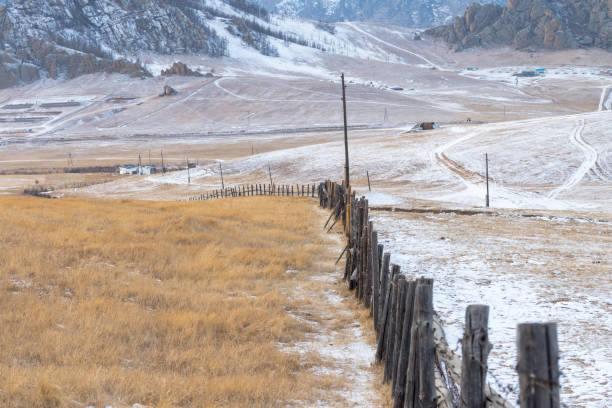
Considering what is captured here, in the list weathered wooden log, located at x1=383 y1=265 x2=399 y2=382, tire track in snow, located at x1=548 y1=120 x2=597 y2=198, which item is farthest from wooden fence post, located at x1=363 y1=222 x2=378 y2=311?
tire track in snow, located at x1=548 y1=120 x2=597 y2=198

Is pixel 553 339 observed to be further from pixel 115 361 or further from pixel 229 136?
pixel 229 136

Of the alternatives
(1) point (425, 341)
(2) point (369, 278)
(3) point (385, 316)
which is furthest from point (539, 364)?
(2) point (369, 278)

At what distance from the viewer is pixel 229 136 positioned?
122 m

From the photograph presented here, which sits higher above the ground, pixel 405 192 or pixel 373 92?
pixel 373 92

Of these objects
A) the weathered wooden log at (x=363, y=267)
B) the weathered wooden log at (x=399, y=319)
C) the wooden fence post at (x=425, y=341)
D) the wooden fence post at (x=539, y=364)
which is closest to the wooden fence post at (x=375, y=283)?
the weathered wooden log at (x=363, y=267)

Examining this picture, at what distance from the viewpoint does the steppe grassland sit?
22.2 ft

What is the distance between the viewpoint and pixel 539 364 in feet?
10.8

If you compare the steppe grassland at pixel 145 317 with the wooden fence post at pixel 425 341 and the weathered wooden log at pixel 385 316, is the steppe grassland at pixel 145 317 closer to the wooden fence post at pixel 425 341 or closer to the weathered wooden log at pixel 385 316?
the weathered wooden log at pixel 385 316

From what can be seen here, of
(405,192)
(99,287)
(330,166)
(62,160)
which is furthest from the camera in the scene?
(62,160)

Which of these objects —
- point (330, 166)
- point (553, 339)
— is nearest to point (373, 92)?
point (330, 166)

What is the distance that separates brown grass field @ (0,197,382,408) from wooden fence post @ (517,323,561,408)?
4.21 m

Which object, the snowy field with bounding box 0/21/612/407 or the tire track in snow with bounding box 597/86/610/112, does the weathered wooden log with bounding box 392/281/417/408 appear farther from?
the tire track in snow with bounding box 597/86/610/112

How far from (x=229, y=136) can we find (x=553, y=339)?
121469 mm

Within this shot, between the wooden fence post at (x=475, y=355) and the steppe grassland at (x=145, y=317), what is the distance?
328 centimetres
